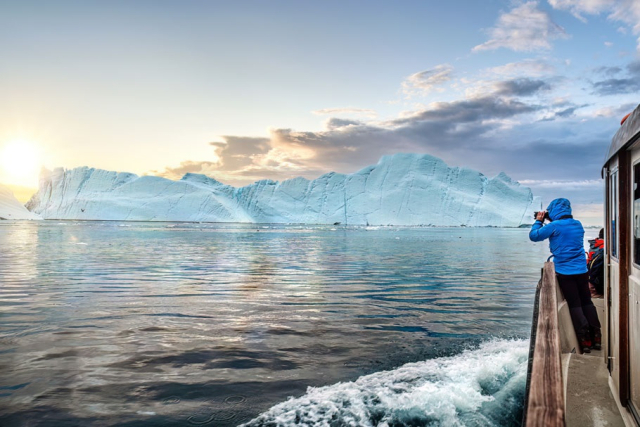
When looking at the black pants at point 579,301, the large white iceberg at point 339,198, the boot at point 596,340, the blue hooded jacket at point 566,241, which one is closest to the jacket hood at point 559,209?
the blue hooded jacket at point 566,241

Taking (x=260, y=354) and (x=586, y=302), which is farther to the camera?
(x=260, y=354)

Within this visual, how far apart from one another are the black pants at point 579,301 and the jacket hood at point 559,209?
742mm

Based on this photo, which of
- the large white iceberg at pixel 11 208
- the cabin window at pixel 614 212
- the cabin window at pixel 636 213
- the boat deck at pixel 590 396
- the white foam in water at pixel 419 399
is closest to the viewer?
the cabin window at pixel 636 213

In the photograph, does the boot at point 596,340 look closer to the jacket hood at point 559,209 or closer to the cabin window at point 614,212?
the jacket hood at point 559,209

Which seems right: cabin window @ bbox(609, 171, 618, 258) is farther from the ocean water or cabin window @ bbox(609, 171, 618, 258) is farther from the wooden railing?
the ocean water

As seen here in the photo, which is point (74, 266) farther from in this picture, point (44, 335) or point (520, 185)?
point (520, 185)

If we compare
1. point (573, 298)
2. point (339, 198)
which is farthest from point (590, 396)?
point (339, 198)

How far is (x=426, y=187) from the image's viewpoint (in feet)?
360

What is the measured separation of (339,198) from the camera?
111 m

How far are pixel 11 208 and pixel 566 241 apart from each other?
148 metres

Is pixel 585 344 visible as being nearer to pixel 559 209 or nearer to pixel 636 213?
pixel 559 209

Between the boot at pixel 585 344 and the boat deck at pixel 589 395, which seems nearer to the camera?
the boat deck at pixel 589 395

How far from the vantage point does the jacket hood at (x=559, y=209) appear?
561 cm

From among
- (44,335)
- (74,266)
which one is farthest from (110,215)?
(44,335)
